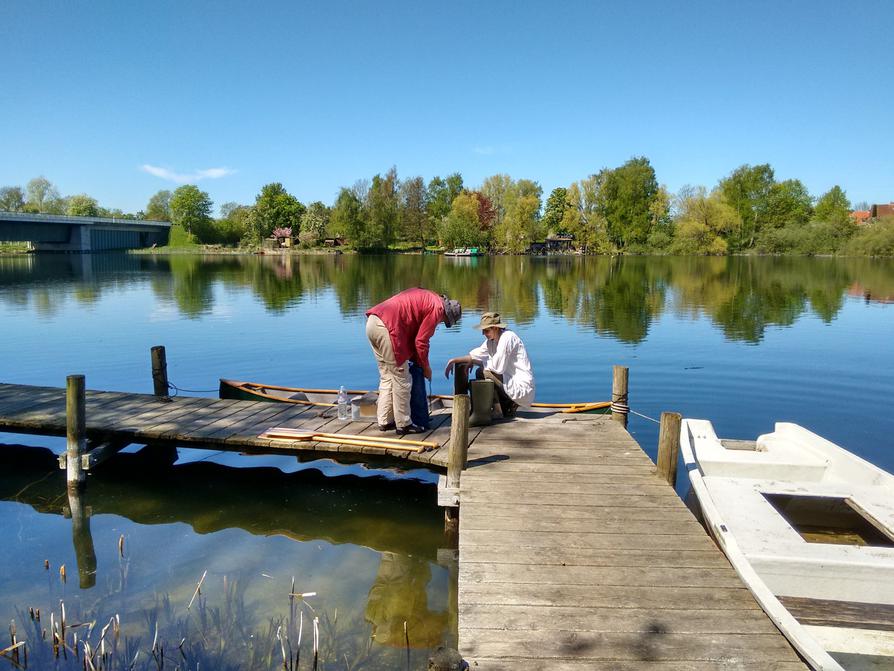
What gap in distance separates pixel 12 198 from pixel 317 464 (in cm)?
15218

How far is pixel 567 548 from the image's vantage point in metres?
4.93

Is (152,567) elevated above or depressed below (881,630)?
below

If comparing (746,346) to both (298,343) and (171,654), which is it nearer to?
(298,343)

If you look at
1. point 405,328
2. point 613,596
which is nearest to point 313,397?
point 405,328

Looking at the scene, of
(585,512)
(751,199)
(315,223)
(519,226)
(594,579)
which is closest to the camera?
(594,579)

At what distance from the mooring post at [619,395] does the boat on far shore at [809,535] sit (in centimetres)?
88

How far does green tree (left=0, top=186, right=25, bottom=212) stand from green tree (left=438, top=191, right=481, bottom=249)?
95.5 meters

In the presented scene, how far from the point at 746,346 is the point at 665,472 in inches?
567

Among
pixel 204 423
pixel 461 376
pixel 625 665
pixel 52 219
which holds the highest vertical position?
pixel 52 219

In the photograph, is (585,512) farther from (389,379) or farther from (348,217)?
(348,217)

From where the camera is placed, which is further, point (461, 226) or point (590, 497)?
point (461, 226)

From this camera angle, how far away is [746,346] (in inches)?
743

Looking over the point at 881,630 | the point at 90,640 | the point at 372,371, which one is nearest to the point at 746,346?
the point at 372,371

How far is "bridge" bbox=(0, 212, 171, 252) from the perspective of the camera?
261 ft
